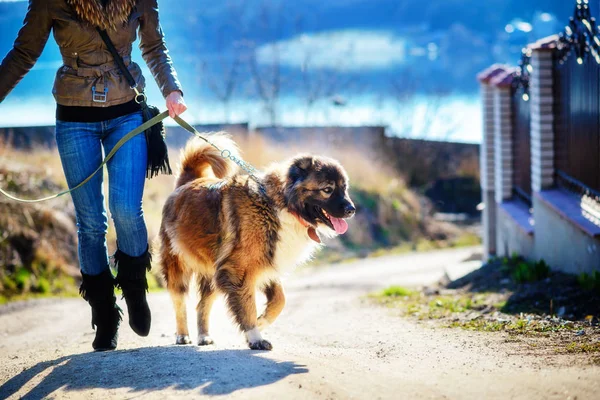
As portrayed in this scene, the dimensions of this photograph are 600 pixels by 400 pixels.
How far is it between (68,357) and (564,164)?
6441mm

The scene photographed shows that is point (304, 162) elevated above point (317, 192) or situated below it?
above

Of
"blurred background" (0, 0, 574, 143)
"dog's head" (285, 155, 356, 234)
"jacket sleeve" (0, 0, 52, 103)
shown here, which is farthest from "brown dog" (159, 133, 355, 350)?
"blurred background" (0, 0, 574, 143)

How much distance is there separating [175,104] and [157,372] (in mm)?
1650

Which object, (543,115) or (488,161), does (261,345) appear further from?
(488,161)

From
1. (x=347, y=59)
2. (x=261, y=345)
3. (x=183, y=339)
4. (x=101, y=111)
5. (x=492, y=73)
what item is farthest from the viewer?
(x=347, y=59)

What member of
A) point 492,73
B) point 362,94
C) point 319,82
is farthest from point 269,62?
point 492,73

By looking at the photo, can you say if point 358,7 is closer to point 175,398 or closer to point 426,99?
point 426,99

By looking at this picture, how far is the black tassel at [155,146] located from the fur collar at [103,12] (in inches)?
22.7

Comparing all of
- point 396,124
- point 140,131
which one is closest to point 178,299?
point 140,131

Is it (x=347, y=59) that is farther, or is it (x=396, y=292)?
(x=347, y=59)

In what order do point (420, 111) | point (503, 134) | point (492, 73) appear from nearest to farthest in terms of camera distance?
point (503, 134) < point (492, 73) < point (420, 111)

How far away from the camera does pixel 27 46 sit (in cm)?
425

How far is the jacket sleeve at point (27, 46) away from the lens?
419cm

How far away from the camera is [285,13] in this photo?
22.8 meters
